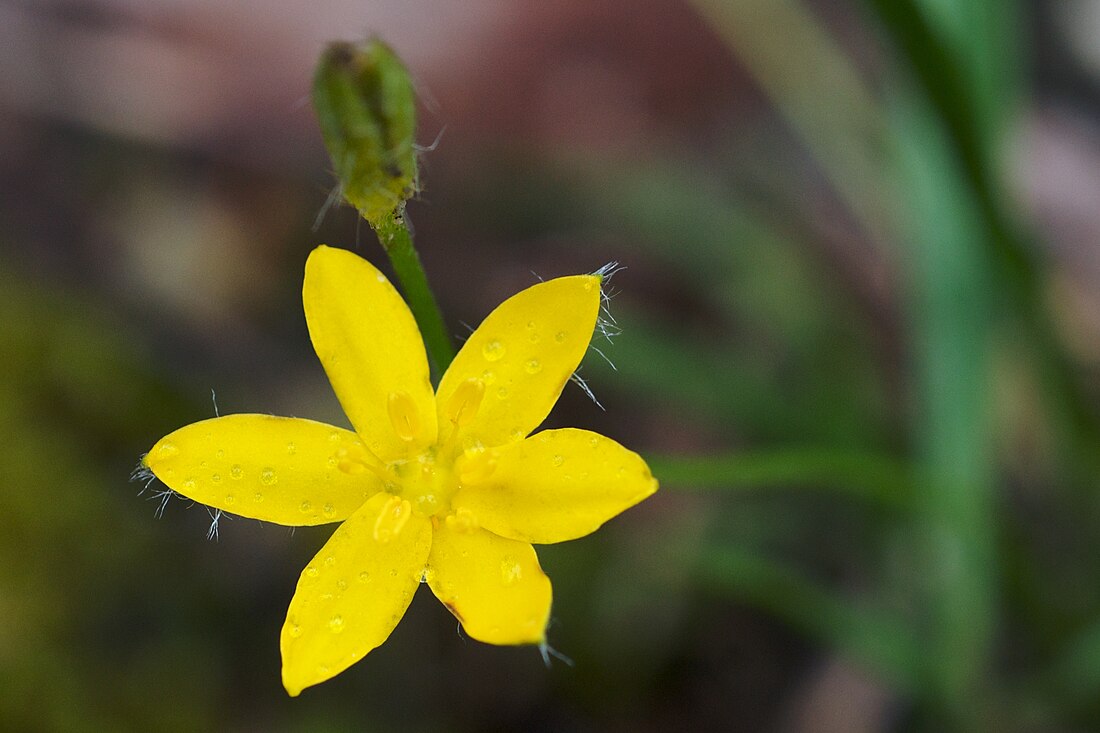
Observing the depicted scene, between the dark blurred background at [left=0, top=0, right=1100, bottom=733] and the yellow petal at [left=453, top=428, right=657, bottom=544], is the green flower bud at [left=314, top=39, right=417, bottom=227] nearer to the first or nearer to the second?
the yellow petal at [left=453, top=428, right=657, bottom=544]

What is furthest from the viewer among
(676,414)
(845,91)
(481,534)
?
(845,91)

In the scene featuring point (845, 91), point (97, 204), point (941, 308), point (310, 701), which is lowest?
point (310, 701)

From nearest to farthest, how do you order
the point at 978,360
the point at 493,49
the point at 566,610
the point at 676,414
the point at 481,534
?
the point at 481,534
the point at 978,360
the point at 566,610
the point at 676,414
the point at 493,49

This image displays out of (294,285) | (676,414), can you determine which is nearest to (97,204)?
(294,285)

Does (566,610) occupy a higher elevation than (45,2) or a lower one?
lower

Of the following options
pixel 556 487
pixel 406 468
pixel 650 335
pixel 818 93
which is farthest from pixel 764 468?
pixel 818 93

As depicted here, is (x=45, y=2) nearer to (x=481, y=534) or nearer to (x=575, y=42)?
(x=575, y=42)
